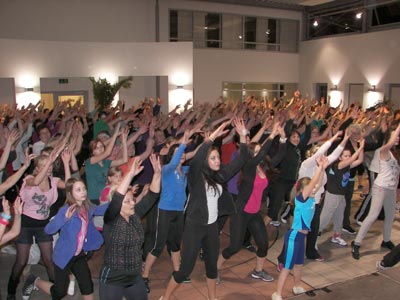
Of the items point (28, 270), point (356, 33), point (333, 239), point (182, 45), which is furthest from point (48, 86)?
point (356, 33)

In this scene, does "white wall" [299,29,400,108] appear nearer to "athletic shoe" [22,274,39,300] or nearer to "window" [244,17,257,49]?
"window" [244,17,257,49]

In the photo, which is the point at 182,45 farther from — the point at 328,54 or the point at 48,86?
the point at 328,54

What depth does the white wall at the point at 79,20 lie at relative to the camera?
1441 centimetres

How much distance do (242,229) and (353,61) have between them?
14.6 m

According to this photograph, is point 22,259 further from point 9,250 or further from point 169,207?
point 9,250

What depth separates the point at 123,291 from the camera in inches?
126

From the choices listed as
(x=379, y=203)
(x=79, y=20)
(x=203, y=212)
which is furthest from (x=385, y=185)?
(x=79, y=20)

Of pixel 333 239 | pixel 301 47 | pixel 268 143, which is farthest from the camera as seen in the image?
pixel 301 47

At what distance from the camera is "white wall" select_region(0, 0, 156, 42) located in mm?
14406

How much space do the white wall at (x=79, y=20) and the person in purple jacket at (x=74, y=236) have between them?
41.9 ft

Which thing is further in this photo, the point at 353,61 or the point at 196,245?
the point at 353,61

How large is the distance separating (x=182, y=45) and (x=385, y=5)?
8407 mm

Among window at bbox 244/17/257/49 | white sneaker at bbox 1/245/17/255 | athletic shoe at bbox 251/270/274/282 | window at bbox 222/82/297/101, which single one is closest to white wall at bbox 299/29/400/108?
window at bbox 222/82/297/101

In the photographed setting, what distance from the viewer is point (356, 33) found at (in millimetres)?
17328
